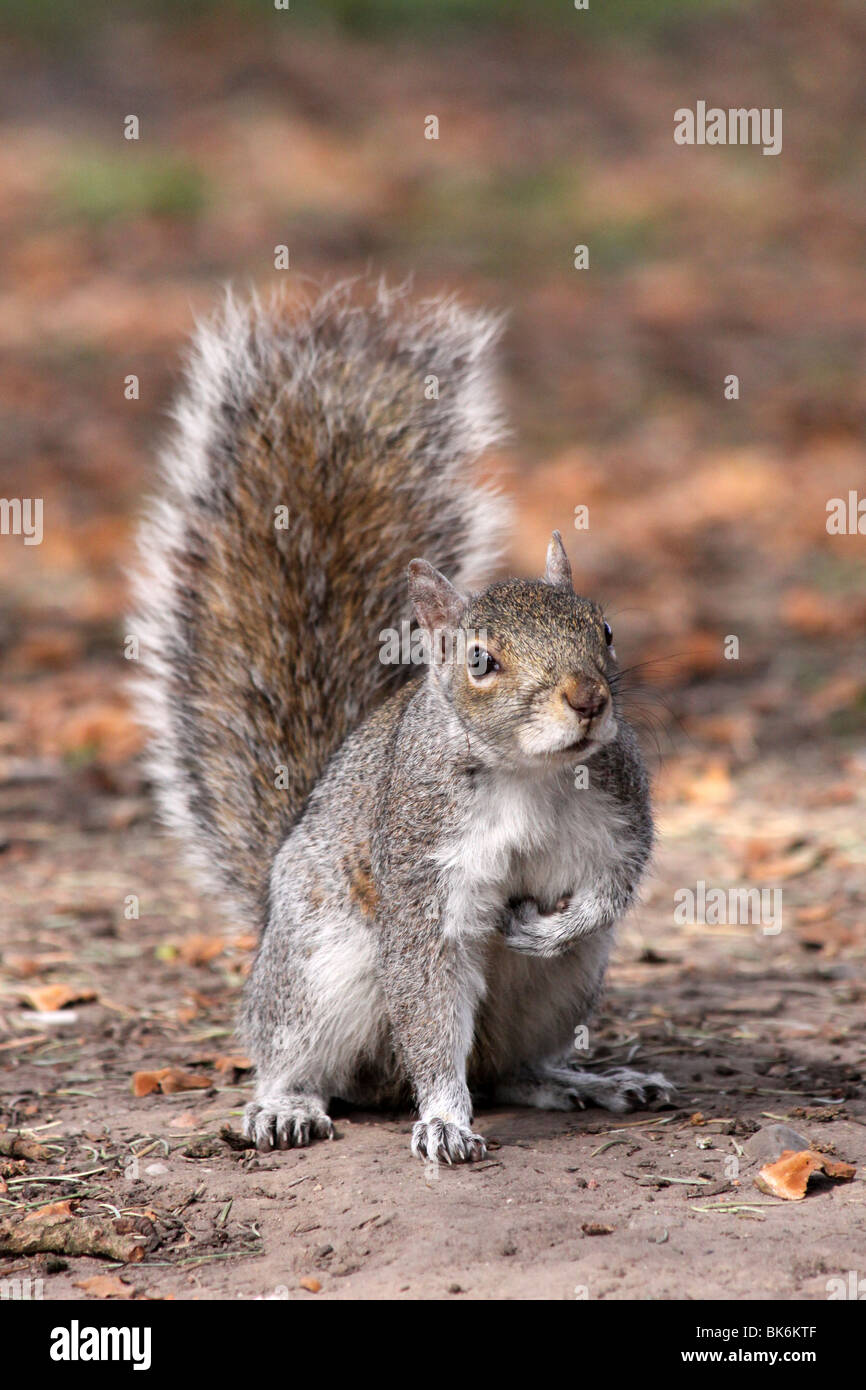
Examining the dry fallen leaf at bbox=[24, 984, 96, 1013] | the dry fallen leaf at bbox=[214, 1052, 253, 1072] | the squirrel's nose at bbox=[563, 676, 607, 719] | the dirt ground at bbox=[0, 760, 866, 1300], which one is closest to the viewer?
the dirt ground at bbox=[0, 760, 866, 1300]

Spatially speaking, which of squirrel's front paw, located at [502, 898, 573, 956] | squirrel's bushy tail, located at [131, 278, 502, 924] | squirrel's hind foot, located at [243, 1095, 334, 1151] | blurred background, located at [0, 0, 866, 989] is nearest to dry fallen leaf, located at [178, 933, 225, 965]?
blurred background, located at [0, 0, 866, 989]

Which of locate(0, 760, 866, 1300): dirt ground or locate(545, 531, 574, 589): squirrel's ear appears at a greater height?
locate(545, 531, 574, 589): squirrel's ear

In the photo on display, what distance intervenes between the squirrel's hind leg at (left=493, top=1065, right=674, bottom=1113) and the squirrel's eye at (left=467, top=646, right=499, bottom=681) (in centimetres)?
99

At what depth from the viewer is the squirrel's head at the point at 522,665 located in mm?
2836

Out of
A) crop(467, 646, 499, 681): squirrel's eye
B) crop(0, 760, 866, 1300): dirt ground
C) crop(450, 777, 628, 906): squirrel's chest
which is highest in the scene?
crop(467, 646, 499, 681): squirrel's eye

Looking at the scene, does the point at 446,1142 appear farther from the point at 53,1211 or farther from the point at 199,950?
the point at 199,950

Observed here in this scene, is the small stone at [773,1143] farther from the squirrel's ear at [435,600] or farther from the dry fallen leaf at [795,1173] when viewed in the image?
the squirrel's ear at [435,600]

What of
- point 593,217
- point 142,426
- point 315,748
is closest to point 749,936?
point 315,748

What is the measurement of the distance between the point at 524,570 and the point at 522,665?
5019 millimetres

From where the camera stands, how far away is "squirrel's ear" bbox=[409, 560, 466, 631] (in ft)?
10.2

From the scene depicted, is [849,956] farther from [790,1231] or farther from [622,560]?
[622,560]

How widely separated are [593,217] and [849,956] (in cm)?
1047

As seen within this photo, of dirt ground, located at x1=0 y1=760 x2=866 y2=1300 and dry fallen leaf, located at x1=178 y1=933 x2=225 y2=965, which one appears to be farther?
dry fallen leaf, located at x1=178 y1=933 x2=225 y2=965

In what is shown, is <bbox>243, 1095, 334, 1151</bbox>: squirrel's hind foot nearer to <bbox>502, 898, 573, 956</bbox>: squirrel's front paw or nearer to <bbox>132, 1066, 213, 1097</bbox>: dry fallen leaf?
<bbox>132, 1066, 213, 1097</bbox>: dry fallen leaf
